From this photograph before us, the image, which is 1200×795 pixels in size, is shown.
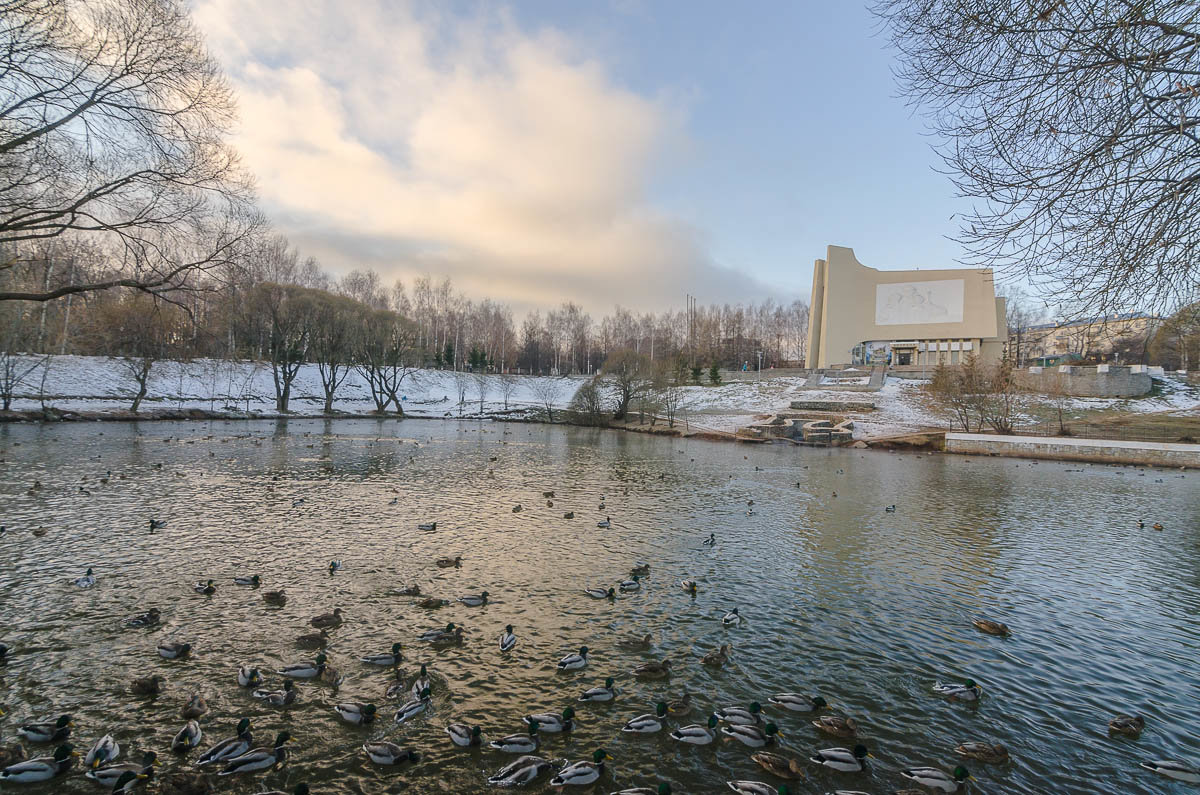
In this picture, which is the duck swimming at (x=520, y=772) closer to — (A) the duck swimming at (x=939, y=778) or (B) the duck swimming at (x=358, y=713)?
(B) the duck swimming at (x=358, y=713)

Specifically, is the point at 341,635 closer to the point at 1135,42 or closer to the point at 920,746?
the point at 920,746

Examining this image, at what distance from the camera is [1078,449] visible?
3634 centimetres

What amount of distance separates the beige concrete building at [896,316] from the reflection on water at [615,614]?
252 feet

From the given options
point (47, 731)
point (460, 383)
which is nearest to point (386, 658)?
point (47, 731)

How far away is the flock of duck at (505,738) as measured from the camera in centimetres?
507

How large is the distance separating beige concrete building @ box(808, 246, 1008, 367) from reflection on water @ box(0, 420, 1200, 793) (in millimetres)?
76720

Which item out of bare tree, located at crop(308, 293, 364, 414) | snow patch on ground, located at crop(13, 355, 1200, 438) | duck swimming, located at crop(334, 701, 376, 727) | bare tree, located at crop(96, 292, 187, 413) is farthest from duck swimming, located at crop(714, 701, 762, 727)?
bare tree, located at crop(308, 293, 364, 414)

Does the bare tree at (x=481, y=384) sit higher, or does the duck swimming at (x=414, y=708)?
the bare tree at (x=481, y=384)

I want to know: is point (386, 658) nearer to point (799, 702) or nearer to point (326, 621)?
point (326, 621)

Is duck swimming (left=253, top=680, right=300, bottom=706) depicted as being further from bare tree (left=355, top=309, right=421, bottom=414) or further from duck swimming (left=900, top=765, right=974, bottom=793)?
bare tree (left=355, top=309, right=421, bottom=414)

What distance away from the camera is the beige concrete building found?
87312 mm

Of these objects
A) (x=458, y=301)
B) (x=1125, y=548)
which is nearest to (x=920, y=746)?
(x=1125, y=548)

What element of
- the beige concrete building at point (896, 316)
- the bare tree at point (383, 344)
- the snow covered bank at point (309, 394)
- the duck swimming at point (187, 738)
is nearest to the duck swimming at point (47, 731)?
the duck swimming at point (187, 738)

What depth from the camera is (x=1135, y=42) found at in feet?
15.8
